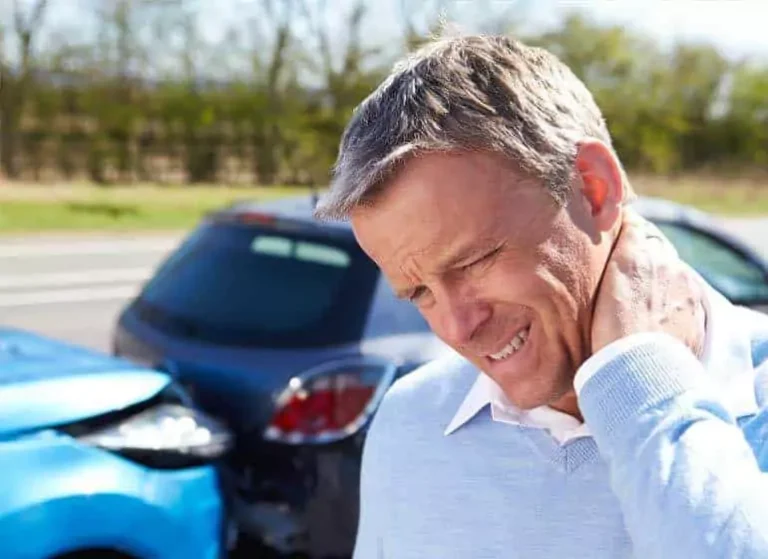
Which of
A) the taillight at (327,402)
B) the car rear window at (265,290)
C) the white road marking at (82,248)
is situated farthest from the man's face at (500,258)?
the white road marking at (82,248)

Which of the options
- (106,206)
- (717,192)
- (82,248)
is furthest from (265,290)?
(717,192)

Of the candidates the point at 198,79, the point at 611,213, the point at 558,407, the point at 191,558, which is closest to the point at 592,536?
the point at 558,407

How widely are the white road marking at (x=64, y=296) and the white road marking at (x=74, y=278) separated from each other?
0.51 meters

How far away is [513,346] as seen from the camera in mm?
1339

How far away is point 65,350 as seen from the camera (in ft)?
11.4

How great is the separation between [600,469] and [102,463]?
1.91 m

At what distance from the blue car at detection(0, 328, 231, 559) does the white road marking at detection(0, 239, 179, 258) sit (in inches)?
505

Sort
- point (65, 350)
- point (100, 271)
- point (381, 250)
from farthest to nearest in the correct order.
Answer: point (100, 271), point (65, 350), point (381, 250)

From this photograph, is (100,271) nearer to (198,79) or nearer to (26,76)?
(26,76)

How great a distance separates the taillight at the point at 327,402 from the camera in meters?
3.43

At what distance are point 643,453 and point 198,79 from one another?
83.6 feet

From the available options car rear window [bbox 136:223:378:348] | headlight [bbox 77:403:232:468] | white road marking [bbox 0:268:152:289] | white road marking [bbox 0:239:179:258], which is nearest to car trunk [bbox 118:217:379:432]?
car rear window [bbox 136:223:378:348]

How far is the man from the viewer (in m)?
1.19

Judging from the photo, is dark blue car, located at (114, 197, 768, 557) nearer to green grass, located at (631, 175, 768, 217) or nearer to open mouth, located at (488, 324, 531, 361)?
open mouth, located at (488, 324, 531, 361)
